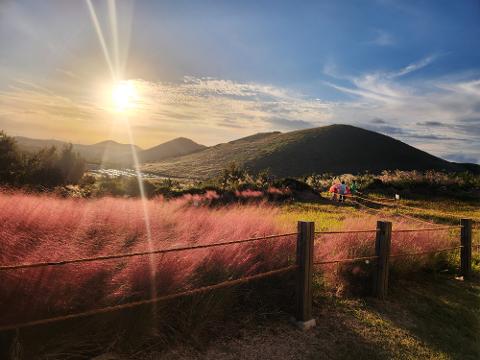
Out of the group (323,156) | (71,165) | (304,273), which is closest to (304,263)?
(304,273)

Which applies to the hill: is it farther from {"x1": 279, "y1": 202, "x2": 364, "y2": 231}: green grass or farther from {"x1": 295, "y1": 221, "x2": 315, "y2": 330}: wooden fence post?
{"x1": 295, "y1": 221, "x2": 315, "y2": 330}: wooden fence post

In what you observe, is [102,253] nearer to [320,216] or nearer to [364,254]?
[364,254]

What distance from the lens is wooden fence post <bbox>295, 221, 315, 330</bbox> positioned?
5.07 m

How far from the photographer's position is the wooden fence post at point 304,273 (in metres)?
5.07

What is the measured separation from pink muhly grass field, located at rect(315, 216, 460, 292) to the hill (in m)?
63.9

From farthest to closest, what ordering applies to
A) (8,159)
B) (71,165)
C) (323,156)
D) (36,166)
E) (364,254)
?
(323,156)
(71,165)
(36,166)
(8,159)
(364,254)

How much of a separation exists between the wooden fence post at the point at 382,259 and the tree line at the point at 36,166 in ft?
28.1

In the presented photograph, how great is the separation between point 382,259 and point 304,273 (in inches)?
75.5

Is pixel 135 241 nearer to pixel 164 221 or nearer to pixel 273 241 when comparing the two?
pixel 164 221

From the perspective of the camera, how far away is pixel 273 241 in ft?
19.3

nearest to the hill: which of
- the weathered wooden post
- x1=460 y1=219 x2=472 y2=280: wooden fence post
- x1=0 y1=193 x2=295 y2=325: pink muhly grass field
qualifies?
x1=460 y1=219 x2=472 y2=280: wooden fence post

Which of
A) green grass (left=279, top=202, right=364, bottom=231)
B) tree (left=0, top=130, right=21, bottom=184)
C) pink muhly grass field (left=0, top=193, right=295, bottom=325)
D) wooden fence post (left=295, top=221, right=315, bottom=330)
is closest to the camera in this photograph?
pink muhly grass field (left=0, top=193, right=295, bottom=325)

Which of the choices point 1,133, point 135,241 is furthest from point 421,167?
point 135,241

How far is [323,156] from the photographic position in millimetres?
84188
